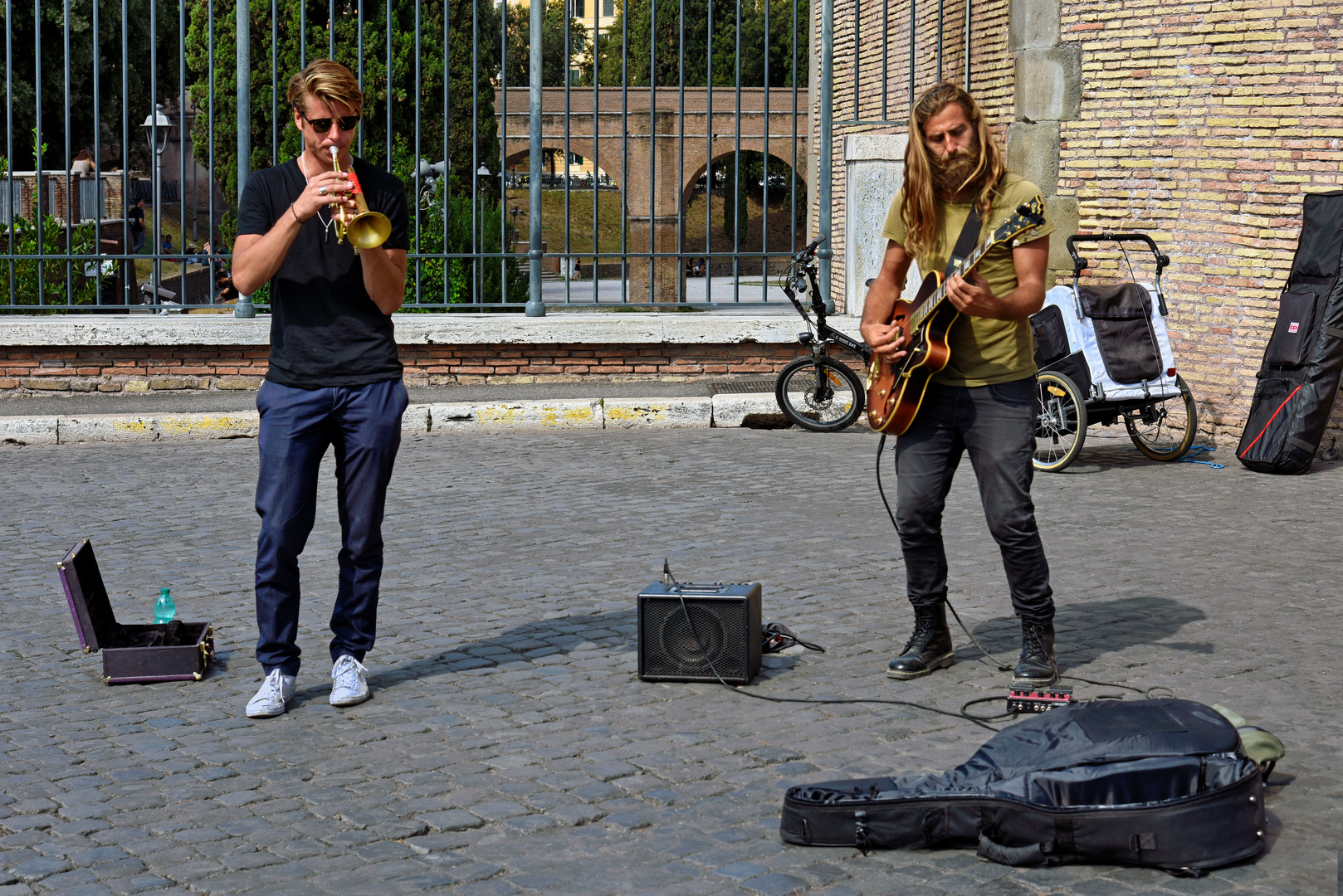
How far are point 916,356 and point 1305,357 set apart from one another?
17.9 ft

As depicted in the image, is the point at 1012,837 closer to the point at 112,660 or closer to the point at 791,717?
the point at 791,717

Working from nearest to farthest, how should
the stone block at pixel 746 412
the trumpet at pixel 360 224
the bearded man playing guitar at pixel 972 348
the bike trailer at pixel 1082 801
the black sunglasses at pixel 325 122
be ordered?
1. the bike trailer at pixel 1082 801
2. the trumpet at pixel 360 224
3. the black sunglasses at pixel 325 122
4. the bearded man playing guitar at pixel 972 348
5. the stone block at pixel 746 412

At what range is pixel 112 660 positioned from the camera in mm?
5125

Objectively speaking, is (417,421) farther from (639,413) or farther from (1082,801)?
(1082,801)

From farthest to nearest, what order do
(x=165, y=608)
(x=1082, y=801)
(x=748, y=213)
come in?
1. (x=748, y=213)
2. (x=165, y=608)
3. (x=1082, y=801)

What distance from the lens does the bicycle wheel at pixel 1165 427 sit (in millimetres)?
9695

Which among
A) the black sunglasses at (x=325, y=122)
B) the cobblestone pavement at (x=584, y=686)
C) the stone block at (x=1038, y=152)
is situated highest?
the stone block at (x=1038, y=152)

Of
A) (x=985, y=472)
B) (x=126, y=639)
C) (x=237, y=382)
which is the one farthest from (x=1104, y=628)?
(x=237, y=382)

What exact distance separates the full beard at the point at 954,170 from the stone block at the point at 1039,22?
639cm

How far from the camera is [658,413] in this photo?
36.5ft

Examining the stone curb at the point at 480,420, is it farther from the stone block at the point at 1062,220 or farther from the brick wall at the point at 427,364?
the stone block at the point at 1062,220

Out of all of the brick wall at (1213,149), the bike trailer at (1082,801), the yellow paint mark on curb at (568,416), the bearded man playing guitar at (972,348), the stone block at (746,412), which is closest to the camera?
the bike trailer at (1082,801)

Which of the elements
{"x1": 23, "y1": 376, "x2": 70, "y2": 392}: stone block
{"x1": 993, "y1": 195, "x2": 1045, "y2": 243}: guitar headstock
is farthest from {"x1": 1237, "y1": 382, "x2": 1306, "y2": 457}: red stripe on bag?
{"x1": 23, "y1": 376, "x2": 70, "y2": 392}: stone block

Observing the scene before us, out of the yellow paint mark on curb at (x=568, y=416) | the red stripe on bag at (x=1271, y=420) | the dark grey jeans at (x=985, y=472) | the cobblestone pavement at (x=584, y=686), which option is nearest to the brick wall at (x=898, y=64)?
the yellow paint mark on curb at (x=568, y=416)
